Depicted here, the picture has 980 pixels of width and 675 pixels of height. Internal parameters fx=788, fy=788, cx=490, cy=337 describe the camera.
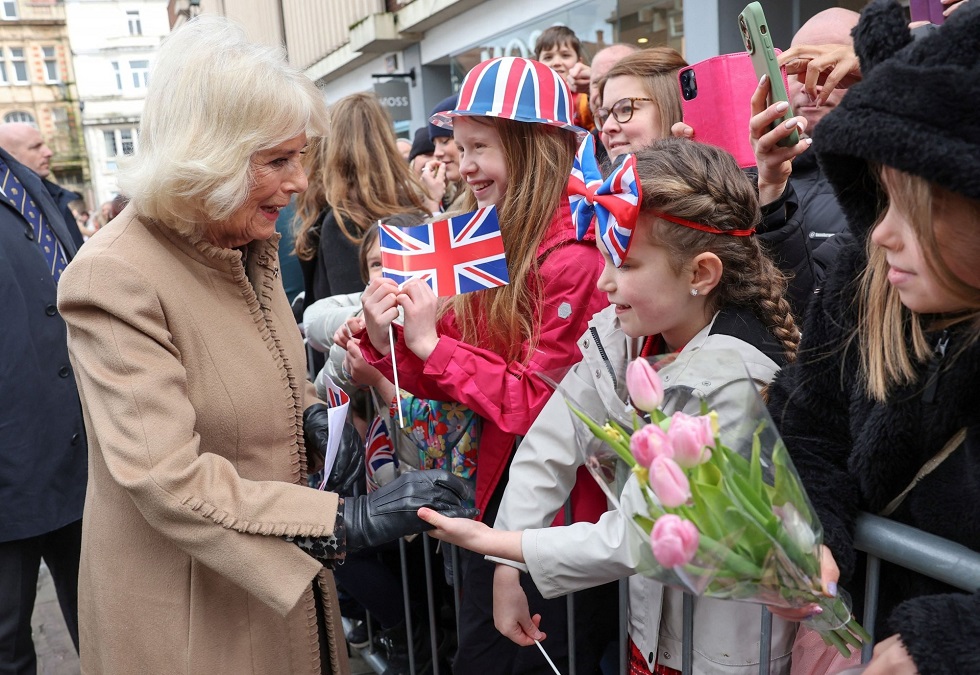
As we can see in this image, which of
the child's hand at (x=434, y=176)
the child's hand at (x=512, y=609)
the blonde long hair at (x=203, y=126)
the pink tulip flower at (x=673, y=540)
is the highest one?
the blonde long hair at (x=203, y=126)

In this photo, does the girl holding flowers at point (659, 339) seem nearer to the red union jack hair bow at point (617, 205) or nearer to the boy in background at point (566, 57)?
the red union jack hair bow at point (617, 205)

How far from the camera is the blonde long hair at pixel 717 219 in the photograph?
1680 mm

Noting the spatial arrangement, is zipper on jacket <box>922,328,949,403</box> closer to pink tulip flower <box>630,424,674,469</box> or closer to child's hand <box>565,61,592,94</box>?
pink tulip flower <box>630,424,674,469</box>

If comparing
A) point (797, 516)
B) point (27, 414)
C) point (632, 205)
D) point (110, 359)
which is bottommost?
point (27, 414)

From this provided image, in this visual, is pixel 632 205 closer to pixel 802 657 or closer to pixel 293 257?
pixel 802 657

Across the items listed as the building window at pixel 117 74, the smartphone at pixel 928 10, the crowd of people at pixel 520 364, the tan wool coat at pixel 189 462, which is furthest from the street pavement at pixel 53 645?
the building window at pixel 117 74

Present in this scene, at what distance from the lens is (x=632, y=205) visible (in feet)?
5.15

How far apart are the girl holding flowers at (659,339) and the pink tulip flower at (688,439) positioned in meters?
0.42

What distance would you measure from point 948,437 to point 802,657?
0.58m

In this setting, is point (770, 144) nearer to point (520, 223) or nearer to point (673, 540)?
point (520, 223)

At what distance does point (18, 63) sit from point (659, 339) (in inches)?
2779

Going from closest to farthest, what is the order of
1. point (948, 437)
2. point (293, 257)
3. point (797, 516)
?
point (797, 516)
point (948, 437)
point (293, 257)

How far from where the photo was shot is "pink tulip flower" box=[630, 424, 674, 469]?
93cm

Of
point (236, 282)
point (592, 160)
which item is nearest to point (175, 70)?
point (236, 282)
